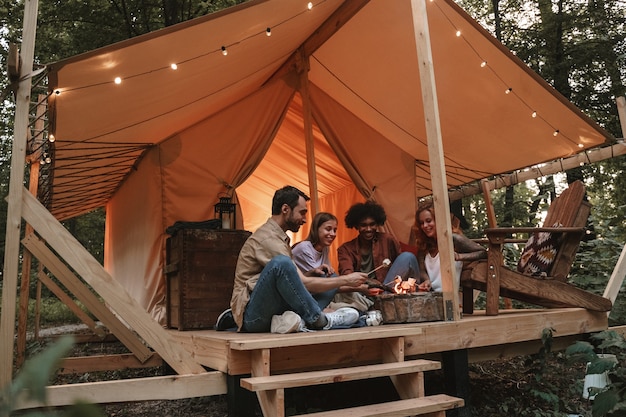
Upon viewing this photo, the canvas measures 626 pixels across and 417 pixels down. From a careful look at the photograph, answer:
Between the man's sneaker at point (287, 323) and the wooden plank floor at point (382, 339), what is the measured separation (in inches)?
2.7

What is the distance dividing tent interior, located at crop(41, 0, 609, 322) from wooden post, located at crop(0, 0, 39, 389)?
466mm

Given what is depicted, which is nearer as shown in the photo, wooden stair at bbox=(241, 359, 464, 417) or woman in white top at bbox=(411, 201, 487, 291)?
wooden stair at bbox=(241, 359, 464, 417)

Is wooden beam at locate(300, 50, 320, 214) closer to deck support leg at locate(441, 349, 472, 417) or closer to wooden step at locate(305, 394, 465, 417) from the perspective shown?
deck support leg at locate(441, 349, 472, 417)

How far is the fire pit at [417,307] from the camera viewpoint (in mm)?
3084

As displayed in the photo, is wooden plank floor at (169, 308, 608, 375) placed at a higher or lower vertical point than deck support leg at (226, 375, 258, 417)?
higher

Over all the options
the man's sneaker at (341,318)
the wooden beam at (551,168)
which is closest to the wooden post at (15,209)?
the man's sneaker at (341,318)

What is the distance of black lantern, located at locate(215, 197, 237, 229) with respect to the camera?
539 cm

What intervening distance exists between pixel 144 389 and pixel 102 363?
1.82 metres

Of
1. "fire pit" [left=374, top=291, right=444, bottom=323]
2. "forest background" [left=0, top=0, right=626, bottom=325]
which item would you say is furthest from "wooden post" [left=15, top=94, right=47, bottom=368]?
"forest background" [left=0, top=0, right=626, bottom=325]

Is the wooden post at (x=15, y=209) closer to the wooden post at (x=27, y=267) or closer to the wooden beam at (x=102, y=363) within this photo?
the wooden post at (x=27, y=267)

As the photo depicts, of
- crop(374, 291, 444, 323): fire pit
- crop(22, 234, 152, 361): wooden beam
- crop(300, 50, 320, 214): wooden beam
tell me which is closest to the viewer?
crop(374, 291, 444, 323): fire pit

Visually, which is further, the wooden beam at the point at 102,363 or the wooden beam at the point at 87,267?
the wooden beam at the point at 102,363

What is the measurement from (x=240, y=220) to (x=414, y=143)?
7.41ft

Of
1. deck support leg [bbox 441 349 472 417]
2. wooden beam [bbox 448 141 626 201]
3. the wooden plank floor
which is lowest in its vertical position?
deck support leg [bbox 441 349 472 417]
